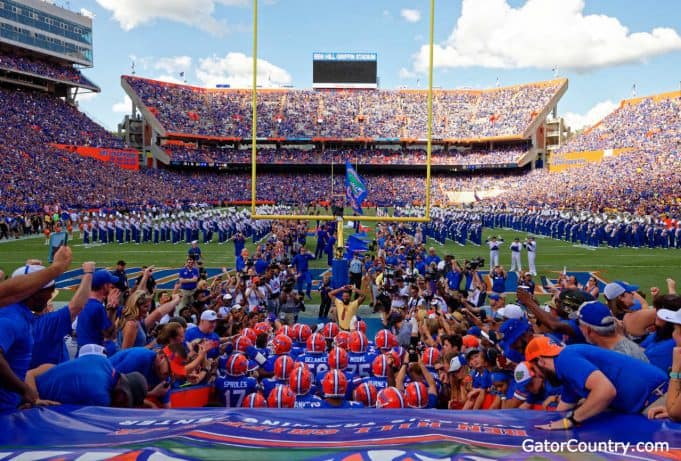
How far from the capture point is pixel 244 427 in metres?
2.38

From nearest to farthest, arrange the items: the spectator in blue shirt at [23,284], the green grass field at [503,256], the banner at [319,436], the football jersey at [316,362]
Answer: the banner at [319,436] < the spectator in blue shirt at [23,284] < the football jersey at [316,362] < the green grass field at [503,256]

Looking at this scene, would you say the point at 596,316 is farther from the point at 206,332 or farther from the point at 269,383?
the point at 206,332

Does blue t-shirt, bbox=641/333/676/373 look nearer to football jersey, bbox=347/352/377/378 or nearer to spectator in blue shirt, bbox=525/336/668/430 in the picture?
spectator in blue shirt, bbox=525/336/668/430

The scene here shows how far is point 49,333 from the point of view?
327cm

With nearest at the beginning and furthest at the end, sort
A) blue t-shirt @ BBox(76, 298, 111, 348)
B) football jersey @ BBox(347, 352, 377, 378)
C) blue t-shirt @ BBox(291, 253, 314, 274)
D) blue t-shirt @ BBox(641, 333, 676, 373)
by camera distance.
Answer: blue t-shirt @ BBox(641, 333, 676, 373) < blue t-shirt @ BBox(76, 298, 111, 348) < football jersey @ BBox(347, 352, 377, 378) < blue t-shirt @ BBox(291, 253, 314, 274)

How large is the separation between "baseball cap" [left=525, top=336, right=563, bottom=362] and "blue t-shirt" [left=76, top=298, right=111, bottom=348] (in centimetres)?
309

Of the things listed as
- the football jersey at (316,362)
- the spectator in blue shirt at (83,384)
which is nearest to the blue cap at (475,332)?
the football jersey at (316,362)

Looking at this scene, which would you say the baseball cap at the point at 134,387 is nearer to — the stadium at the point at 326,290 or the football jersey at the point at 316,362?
the stadium at the point at 326,290

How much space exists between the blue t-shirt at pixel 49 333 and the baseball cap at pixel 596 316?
3042 millimetres

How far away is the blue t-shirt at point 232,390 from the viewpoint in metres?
3.91

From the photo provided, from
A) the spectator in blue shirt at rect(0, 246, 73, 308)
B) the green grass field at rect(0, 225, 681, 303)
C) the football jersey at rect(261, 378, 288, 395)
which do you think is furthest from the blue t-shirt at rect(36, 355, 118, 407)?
the green grass field at rect(0, 225, 681, 303)

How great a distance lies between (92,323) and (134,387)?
4.38 feet

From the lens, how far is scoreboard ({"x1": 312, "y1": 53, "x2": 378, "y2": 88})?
6072 centimetres

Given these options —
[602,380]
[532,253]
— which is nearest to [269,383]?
[602,380]
